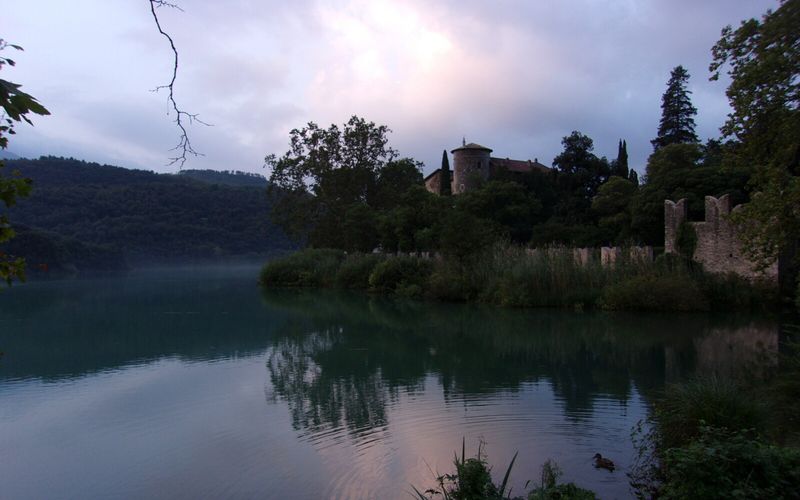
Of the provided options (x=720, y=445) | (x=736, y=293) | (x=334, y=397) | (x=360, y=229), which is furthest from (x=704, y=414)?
(x=360, y=229)

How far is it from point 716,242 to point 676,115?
2565cm

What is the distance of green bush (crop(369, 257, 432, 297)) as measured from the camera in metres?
28.0

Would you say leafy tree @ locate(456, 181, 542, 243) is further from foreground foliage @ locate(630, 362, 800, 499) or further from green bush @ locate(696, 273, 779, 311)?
foreground foliage @ locate(630, 362, 800, 499)

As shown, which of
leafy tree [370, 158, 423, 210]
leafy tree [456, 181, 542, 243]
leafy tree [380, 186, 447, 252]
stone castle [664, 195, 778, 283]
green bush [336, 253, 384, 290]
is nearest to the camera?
stone castle [664, 195, 778, 283]

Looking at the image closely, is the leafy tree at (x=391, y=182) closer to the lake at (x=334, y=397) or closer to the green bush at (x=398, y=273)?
the green bush at (x=398, y=273)

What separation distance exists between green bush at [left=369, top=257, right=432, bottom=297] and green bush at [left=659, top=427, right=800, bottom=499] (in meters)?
23.6

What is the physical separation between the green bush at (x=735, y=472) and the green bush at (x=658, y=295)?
15340 mm

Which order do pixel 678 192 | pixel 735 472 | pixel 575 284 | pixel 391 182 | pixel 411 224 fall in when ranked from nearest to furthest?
pixel 735 472 → pixel 575 284 → pixel 678 192 → pixel 411 224 → pixel 391 182

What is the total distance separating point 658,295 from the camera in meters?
18.5

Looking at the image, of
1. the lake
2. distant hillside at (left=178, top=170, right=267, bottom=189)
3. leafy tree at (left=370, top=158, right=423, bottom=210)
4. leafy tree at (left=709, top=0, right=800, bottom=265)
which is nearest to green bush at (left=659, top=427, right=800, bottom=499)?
the lake

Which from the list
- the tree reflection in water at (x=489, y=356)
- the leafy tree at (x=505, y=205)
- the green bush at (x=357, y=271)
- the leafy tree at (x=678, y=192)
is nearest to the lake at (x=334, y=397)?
the tree reflection in water at (x=489, y=356)

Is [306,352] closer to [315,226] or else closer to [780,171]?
[780,171]

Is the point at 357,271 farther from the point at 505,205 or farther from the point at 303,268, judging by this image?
the point at 505,205

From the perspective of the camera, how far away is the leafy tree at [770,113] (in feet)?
28.1
